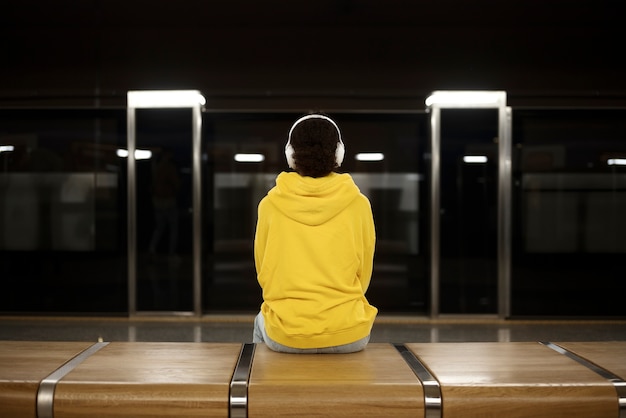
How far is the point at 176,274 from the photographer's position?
214 inches

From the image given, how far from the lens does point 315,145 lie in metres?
1.85

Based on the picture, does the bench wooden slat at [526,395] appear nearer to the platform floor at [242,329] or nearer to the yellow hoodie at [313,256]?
the yellow hoodie at [313,256]

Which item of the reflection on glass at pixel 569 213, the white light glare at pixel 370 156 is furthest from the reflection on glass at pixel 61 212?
the reflection on glass at pixel 569 213

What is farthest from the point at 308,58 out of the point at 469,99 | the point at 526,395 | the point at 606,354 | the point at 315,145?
the point at 526,395

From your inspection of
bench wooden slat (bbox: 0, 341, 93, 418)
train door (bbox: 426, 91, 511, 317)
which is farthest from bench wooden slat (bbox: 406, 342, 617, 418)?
train door (bbox: 426, 91, 511, 317)

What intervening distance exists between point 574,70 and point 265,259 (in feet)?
15.4

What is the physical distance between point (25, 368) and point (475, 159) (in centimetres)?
460

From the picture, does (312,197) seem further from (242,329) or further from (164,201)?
(164,201)

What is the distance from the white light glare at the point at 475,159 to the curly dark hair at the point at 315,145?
3.76 meters

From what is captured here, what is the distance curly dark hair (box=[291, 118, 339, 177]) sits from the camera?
6.07 feet

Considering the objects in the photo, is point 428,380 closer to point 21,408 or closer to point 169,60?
point 21,408

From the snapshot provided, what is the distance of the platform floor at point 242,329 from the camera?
15.5 ft

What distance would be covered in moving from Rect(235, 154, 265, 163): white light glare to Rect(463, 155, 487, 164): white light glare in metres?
2.13

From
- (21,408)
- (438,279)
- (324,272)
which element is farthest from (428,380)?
(438,279)
